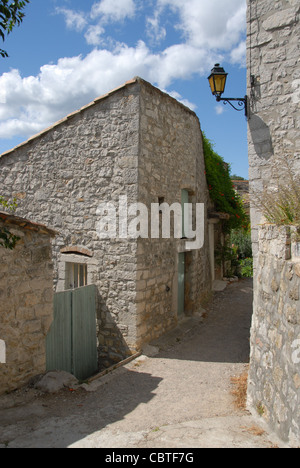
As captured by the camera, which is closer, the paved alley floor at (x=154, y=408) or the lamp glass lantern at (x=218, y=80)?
the paved alley floor at (x=154, y=408)

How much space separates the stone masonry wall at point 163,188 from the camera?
6602 mm

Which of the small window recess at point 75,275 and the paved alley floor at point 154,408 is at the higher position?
the small window recess at point 75,275

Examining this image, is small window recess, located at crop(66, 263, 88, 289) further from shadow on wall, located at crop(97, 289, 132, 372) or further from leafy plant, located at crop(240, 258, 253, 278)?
leafy plant, located at crop(240, 258, 253, 278)

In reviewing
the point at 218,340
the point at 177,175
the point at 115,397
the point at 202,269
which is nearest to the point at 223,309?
the point at 202,269

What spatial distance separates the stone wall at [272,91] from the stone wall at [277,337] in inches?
55.9

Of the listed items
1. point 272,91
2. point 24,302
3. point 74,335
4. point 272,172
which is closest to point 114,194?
point 74,335

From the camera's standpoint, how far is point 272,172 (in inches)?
195

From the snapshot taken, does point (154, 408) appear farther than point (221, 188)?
No

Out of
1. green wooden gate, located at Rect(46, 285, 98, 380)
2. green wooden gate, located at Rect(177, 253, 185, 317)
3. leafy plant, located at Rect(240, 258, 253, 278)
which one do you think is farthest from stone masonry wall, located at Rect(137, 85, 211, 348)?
leafy plant, located at Rect(240, 258, 253, 278)

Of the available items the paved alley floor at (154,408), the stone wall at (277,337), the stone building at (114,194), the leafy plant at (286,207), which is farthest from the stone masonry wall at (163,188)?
the leafy plant at (286,207)

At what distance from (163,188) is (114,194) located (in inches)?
48.4

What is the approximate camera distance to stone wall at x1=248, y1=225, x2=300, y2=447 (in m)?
2.67

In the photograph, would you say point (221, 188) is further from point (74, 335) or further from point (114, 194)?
point (74, 335)

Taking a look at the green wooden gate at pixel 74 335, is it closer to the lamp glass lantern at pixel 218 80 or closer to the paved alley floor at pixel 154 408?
the paved alley floor at pixel 154 408
